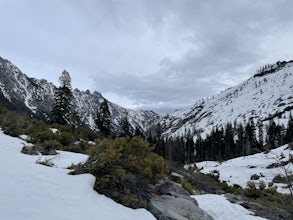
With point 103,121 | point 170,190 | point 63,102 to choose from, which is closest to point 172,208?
point 170,190

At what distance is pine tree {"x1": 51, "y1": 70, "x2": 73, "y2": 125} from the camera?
36.6 m

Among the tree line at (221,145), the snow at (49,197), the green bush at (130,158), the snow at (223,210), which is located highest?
the tree line at (221,145)

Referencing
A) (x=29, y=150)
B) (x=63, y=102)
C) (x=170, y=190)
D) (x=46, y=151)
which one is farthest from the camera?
(x=63, y=102)

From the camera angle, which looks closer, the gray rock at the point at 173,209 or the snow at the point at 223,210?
the gray rock at the point at 173,209

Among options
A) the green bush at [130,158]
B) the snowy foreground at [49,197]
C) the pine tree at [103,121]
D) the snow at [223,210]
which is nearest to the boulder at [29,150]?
the snowy foreground at [49,197]

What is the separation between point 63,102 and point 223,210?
30.4 meters

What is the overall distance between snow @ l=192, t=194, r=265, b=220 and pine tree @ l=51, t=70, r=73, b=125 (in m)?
28.7

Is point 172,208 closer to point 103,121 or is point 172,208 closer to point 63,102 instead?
point 63,102

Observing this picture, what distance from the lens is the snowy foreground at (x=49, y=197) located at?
15.8ft

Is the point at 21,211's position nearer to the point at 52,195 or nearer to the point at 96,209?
the point at 52,195

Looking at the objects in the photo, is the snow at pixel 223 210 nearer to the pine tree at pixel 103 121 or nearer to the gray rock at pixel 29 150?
the gray rock at pixel 29 150

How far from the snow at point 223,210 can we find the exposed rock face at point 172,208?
4.22 ft

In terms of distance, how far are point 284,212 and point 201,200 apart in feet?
11.1

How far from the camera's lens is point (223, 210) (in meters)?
9.62
